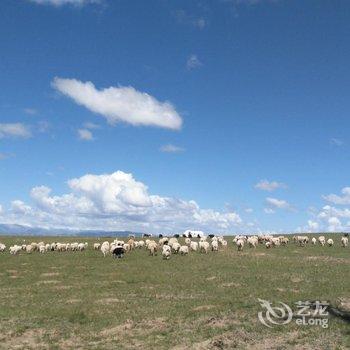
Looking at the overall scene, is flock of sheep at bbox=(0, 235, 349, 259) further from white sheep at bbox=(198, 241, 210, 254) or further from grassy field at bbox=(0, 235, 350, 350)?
grassy field at bbox=(0, 235, 350, 350)

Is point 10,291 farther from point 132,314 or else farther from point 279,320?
point 279,320

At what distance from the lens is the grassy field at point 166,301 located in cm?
2284

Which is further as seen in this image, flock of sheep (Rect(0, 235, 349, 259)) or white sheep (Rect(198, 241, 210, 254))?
white sheep (Rect(198, 241, 210, 254))

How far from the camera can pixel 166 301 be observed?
3148 cm

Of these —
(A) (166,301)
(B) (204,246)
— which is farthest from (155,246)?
(A) (166,301)

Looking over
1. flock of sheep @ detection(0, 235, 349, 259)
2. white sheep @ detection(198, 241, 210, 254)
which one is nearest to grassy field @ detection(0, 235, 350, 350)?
flock of sheep @ detection(0, 235, 349, 259)

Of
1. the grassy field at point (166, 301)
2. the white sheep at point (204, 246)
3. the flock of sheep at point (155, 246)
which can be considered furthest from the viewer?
the white sheep at point (204, 246)

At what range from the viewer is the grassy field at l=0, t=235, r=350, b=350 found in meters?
22.8

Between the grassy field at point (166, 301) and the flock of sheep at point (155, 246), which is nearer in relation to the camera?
the grassy field at point (166, 301)

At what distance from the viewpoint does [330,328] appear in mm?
22766

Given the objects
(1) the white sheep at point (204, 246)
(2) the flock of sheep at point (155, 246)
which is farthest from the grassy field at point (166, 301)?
(1) the white sheep at point (204, 246)

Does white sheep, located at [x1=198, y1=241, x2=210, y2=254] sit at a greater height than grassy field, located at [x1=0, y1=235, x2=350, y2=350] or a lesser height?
greater

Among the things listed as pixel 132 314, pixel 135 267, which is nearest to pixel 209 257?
pixel 135 267

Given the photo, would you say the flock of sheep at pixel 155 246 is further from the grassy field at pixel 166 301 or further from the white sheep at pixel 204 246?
the grassy field at pixel 166 301
